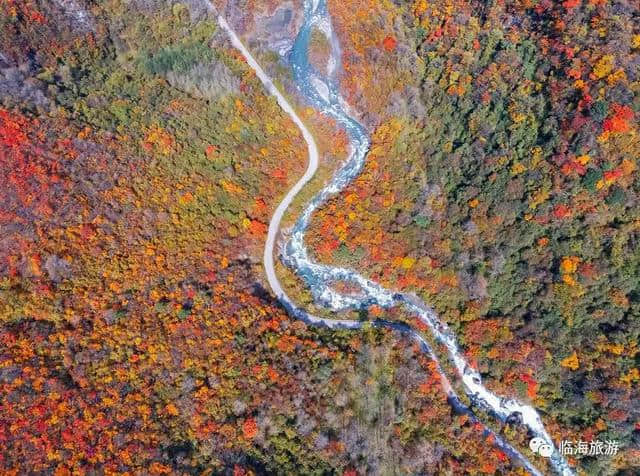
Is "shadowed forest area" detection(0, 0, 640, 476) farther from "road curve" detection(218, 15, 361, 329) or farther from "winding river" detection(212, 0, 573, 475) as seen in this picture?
"winding river" detection(212, 0, 573, 475)

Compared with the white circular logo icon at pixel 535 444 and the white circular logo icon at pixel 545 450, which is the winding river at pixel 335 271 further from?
the white circular logo icon at pixel 535 444

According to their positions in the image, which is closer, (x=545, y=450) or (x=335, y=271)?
(x=545, y=450)

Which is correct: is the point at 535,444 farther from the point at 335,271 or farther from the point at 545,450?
the point at 335,271

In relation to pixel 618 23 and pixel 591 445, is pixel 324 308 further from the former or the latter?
pixel 618 23

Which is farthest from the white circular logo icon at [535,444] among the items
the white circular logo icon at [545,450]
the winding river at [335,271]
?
the winding river at [335,271]

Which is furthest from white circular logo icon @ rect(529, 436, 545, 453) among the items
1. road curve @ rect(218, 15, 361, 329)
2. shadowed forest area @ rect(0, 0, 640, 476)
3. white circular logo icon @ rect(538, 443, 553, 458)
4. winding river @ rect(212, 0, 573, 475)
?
road curve @ rect(218, 15, 361, 329)

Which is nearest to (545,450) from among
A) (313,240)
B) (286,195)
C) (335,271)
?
(335,271)

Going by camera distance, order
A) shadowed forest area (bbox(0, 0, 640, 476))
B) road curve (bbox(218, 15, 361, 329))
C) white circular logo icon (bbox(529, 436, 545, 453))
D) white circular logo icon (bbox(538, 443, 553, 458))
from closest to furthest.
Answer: shadowed forest area (bbox(0, 0, 640, 476))
white circular logo icon (bbox(538, 443, 553, 458))
white circular logo icon (bbox(529, 436, 545, 453))
road curve (bbox(218, 15, 361, 329))

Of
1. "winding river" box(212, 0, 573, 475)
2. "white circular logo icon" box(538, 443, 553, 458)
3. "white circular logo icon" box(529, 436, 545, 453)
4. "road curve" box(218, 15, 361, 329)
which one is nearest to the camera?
"white circular logo icon" box(538, 443, 553, 458)

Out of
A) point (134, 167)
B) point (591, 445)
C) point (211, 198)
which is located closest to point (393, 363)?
point (591, 445)
